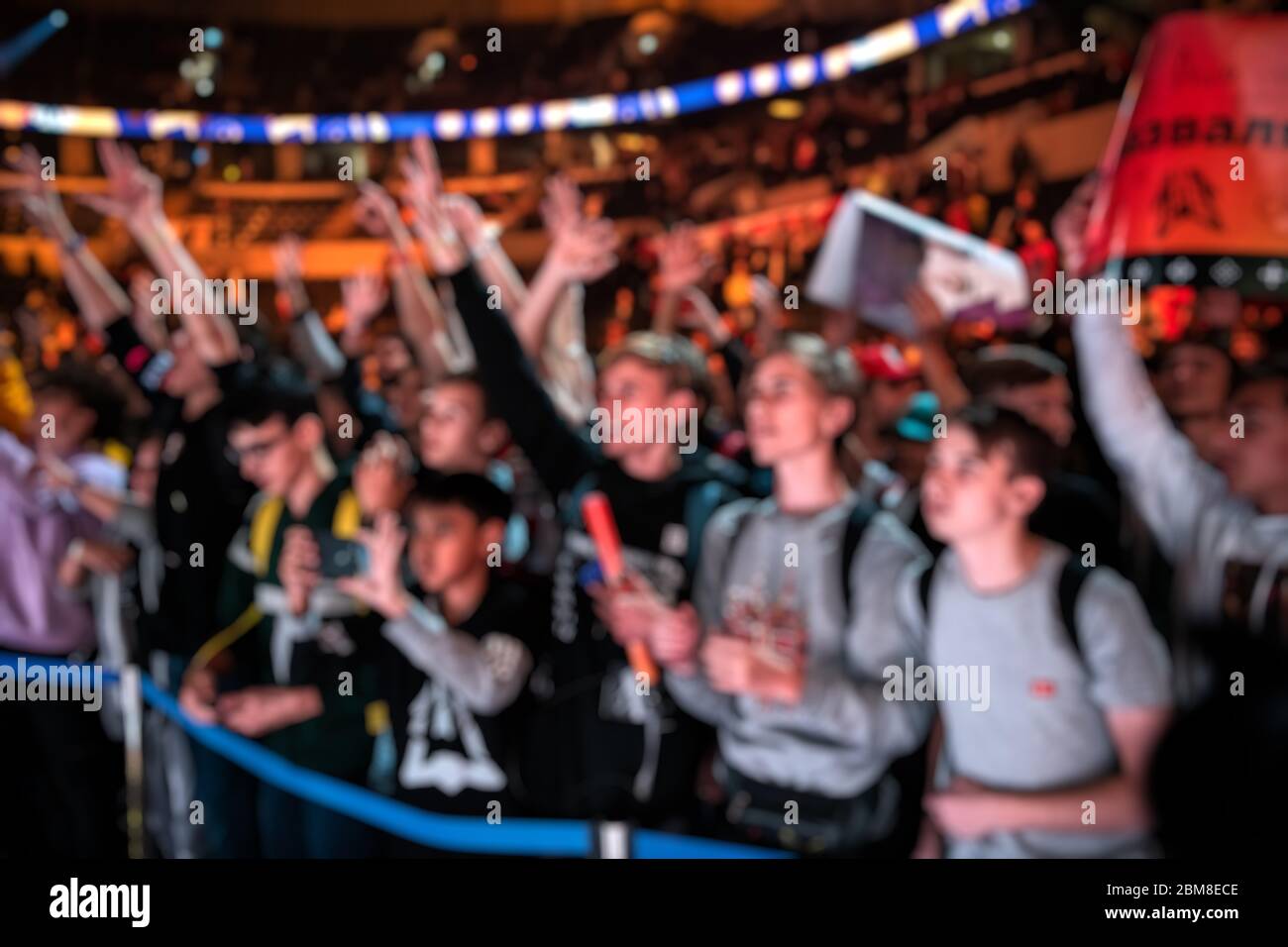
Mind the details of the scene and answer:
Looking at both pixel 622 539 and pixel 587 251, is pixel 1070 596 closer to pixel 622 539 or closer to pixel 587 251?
pixel 622 539

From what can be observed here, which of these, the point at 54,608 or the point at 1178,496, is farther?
the point at 54,608

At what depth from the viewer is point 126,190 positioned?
3.41 metres

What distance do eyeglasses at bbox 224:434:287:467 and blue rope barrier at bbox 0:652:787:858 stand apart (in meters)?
0.64

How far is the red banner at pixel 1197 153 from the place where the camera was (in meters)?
3.03

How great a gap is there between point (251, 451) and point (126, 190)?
2.25ft

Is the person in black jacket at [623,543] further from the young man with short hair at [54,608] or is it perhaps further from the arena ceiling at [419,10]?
the young man with short hair at [54,608]

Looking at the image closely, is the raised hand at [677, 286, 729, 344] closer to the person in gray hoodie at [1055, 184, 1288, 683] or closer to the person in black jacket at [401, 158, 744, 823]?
the person in black jacket at [401, 158, 744, 823]

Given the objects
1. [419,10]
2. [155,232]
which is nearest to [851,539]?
[419,10]

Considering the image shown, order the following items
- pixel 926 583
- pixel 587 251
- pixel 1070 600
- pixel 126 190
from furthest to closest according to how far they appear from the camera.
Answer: pixel 126 190 < pixel 587 251 < pixel 926 583 < pixel 1070 600

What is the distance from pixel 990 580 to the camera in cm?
293

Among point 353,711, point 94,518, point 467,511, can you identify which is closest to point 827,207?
point 467,511

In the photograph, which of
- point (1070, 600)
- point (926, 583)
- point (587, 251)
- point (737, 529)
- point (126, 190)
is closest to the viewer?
point (1070, 600)

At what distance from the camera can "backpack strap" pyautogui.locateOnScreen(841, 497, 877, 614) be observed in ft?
9.86

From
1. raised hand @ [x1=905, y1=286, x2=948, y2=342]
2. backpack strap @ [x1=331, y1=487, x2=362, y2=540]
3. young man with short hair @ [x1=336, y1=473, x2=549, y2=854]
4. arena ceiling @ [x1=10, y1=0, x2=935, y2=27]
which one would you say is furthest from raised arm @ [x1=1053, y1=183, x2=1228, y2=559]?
backpack strap @ [x1=331, y1=487, x2=362, y2=540]
